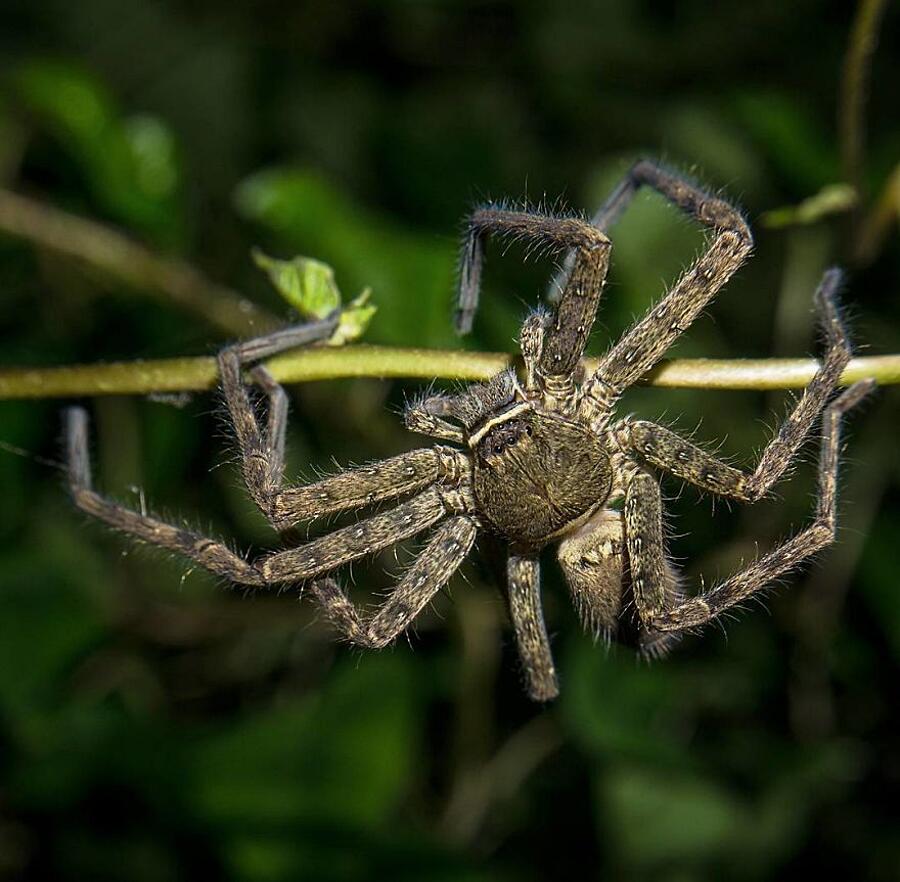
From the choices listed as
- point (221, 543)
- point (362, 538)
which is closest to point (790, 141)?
point (362, 538)

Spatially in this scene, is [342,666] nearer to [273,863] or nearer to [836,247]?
[273,863]

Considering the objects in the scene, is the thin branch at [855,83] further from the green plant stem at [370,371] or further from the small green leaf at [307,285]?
the small green leaf at [307,285]

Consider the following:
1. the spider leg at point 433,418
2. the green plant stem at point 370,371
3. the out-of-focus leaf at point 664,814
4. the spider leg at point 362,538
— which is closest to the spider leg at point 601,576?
the spider leg at point 362,538

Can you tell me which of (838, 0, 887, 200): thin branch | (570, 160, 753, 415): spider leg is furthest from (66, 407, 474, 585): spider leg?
(838, 0, 887, 200): thin branch

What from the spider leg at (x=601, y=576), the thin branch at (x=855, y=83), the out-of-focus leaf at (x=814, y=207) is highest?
the thin branch at (x=855, y=83)

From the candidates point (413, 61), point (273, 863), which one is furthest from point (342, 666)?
point (413, 61)

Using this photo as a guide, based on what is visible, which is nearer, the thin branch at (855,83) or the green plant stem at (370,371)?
the green plant stem at (370,371)

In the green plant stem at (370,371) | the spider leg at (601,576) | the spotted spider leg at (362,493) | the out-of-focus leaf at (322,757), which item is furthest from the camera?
the out-of-focus leaf at (322,757)

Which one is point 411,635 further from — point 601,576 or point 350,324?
point 350,324
